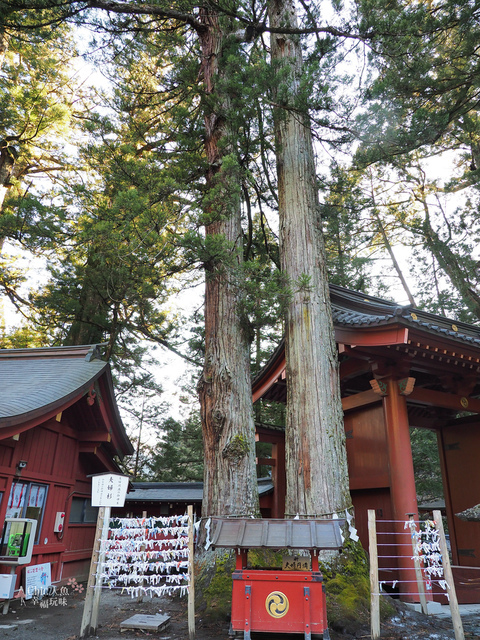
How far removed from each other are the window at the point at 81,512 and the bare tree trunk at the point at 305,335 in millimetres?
4907

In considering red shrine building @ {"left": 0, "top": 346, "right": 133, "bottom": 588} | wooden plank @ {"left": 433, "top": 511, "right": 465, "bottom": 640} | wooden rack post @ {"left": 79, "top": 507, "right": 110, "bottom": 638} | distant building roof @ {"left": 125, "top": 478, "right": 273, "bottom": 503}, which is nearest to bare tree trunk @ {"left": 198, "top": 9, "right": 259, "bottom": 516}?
wooden rack post @ {"left": 79, "top": 507, "right": 110, "bottom": 638}

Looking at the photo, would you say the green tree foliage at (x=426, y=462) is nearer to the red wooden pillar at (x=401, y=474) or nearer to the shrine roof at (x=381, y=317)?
the shrine roof at (x=381, y=317)

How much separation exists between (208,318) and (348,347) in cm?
217

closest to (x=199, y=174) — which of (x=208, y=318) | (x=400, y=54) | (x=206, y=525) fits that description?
(x=208, y=318)

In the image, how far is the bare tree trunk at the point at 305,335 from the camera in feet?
16.2

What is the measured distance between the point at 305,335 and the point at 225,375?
3.97 feet

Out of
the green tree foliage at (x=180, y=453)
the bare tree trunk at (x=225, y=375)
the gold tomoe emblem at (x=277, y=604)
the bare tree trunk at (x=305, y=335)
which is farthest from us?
the green tree foliage at (x=180, y=453)

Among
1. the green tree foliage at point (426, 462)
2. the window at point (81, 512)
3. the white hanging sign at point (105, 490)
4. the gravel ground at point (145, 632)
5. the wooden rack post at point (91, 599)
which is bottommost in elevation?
the gravel ground at point (145, 632)

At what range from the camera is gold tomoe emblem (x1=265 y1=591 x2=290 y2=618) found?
3.58m

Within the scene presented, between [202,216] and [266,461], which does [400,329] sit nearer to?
[202,216]

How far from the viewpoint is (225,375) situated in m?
5.78

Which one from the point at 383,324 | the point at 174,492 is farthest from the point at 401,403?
the point at 174,492

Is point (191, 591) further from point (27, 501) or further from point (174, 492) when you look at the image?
point (174, 492)

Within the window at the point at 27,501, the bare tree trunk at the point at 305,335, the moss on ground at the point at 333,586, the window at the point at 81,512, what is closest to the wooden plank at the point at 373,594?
the moss on ground at the point at 333,586
